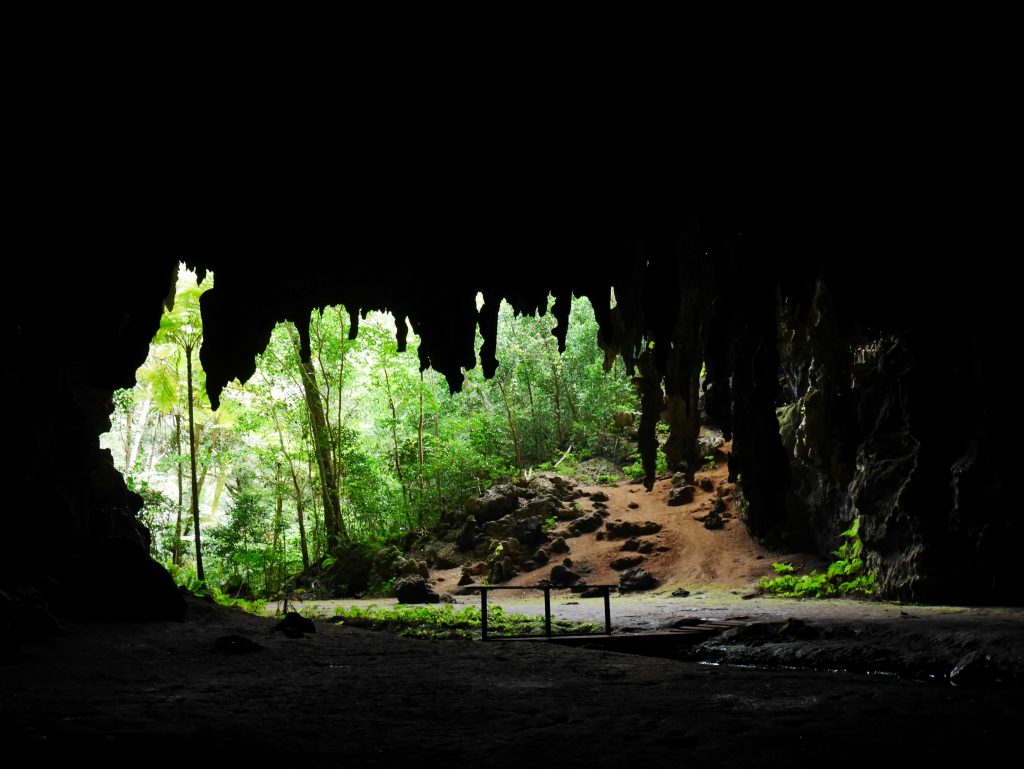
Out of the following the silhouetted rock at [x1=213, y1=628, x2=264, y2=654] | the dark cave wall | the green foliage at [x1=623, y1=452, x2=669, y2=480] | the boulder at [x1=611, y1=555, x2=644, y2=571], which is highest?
the dark cave wall

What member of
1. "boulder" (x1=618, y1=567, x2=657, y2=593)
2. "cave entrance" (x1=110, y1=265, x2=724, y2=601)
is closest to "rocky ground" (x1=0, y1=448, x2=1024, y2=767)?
"boulder" (x1=618, y1=567, x2=657, y2=593)

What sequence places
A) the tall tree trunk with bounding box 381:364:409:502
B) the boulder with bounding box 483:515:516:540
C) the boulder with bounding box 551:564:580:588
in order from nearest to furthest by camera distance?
the boulder with bounding box 551:564:580:588 → the boulder with bounding box 483:515:516:540 → the tall tree trunk with bounding box 381:364:409:502

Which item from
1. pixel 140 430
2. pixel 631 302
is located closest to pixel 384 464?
pixel 140 430

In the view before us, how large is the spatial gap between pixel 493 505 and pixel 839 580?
472 inches

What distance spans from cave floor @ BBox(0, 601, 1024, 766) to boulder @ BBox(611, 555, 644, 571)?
12.3m

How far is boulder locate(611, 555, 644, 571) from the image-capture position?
1928cm

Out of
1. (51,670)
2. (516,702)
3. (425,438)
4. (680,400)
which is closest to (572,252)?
(680,400)

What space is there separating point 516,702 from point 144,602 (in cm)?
758

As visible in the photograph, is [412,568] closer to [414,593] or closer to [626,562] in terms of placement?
[414,593]

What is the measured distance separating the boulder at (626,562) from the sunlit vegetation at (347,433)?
16.7ft

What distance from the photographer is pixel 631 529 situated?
21125mm

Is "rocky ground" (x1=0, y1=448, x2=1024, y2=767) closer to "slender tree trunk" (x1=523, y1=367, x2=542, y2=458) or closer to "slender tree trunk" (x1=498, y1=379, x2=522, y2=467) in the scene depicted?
"slender tree trunk" (x1=498, y1=379, x2=522, y2=467)

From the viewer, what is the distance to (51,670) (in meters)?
5.60

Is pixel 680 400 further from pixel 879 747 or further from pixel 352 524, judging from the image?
pixel 352 524
